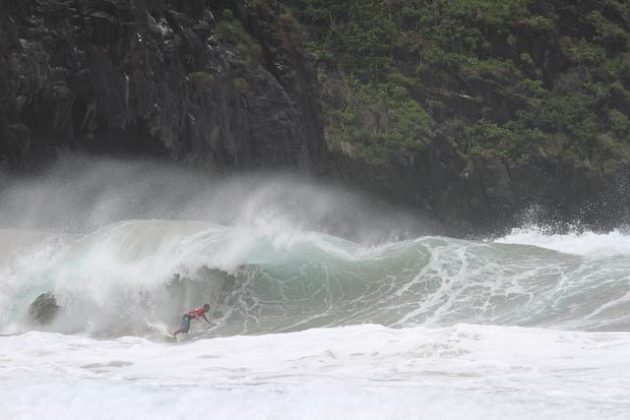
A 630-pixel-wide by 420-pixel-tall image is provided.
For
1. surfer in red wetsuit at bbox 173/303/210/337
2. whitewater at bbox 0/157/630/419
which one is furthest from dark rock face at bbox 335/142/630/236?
surfer in red wetsuit at bbox 173/303/210/337

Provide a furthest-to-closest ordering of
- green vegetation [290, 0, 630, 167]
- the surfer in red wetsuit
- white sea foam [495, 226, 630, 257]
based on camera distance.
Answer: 1. green vegetation [290, 0, 630, 167]
2. white sea foam [495, 226, 630, 257]
3. the surfer in red wetsuit

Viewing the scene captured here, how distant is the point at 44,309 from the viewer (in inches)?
627

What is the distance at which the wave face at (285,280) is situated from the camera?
15281 millimetres

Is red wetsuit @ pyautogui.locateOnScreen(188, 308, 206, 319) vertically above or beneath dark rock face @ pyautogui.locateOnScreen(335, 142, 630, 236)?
beneath

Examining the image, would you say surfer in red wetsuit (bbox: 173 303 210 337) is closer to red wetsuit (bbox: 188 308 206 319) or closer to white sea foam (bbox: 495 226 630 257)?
red wetsuit (bbox: 188 308 206 319)

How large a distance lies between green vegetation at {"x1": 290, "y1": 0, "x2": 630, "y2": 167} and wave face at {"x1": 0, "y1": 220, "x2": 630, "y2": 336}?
574 inches

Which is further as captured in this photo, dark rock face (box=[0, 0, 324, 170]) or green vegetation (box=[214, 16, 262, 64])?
green vegetation (box=[214, 16, 262, 64])

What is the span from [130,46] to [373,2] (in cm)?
1725

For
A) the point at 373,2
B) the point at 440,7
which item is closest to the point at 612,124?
the point at 440,7

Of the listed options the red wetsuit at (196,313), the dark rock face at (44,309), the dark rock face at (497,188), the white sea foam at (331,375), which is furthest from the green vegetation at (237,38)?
the white sea foam at (331,375)

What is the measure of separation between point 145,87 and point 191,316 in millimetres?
9921

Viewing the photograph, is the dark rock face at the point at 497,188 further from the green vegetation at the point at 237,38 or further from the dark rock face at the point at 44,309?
the dark rock face at the point at 44,309

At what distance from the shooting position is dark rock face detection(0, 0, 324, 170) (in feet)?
67.0

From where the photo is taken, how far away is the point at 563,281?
53.4 feet
